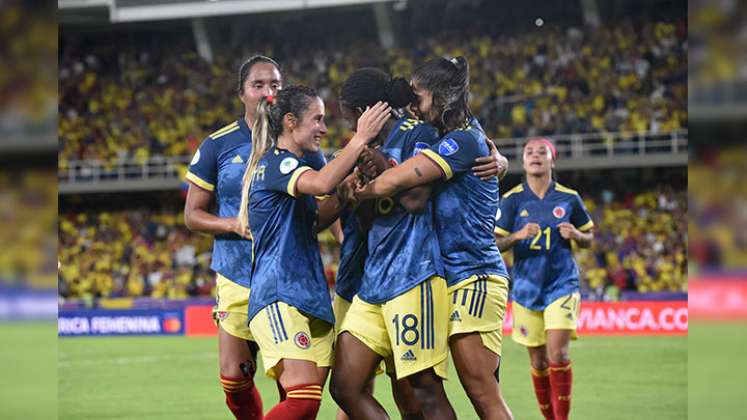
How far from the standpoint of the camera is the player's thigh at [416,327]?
4.12 m

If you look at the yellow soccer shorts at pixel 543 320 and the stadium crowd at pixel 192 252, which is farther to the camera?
Result: the stadium crowd at pixel 192 252

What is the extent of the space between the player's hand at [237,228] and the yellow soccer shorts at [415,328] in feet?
2.84

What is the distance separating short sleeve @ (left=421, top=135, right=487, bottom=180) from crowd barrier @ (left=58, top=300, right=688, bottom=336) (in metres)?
12.8

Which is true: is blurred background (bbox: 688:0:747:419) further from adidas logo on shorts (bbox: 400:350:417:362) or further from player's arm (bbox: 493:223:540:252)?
player's arm (bbox: 493:223:540:252)

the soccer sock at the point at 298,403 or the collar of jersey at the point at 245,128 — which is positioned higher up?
the collar of jersey at the point at 245,128

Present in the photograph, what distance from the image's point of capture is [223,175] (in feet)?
17.5

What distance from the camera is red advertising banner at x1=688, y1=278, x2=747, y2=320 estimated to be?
4.90 ft

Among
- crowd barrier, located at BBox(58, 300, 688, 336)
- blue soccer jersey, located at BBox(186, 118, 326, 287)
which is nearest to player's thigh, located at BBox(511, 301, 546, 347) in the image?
blue soccer jersey, located at BBox(186, 118, 326, 287)

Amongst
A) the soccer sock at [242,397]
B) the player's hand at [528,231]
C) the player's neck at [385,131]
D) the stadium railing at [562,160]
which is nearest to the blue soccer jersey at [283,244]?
the player's neck at [385,131]

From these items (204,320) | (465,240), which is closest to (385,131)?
(465,240)

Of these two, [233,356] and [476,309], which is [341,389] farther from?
[233,356]

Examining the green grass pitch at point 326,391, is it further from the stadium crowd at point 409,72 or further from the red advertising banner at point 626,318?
the stadium crowd at point 409,72

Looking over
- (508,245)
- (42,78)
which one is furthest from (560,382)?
(42,78)

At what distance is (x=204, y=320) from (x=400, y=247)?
1505 cm
